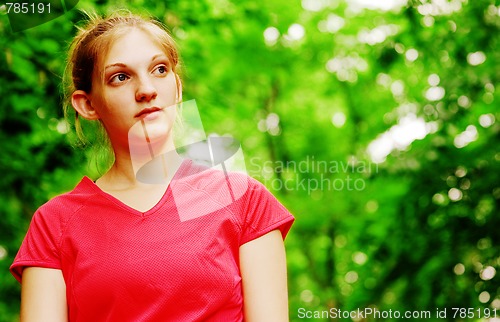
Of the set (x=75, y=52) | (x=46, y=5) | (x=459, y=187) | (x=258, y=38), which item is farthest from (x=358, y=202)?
(x=75, y=52)

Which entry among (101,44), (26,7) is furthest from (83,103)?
(26,7)

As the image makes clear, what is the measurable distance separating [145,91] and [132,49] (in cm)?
7

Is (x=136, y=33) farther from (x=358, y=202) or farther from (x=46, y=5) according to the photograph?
(x=358, y=202)

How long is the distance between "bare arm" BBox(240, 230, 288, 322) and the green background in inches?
58.7

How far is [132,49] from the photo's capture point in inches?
39.8

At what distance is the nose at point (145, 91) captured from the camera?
0.98m

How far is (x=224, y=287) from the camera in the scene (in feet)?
3.03

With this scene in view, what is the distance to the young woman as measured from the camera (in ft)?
2.99

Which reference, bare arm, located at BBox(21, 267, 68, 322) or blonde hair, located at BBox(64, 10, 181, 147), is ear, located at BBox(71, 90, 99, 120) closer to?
blonde hair, located at BBox(64, 10, 181, 147)

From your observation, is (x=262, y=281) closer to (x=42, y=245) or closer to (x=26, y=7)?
(x=42, y=245)

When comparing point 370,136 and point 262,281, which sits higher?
point 262,281
